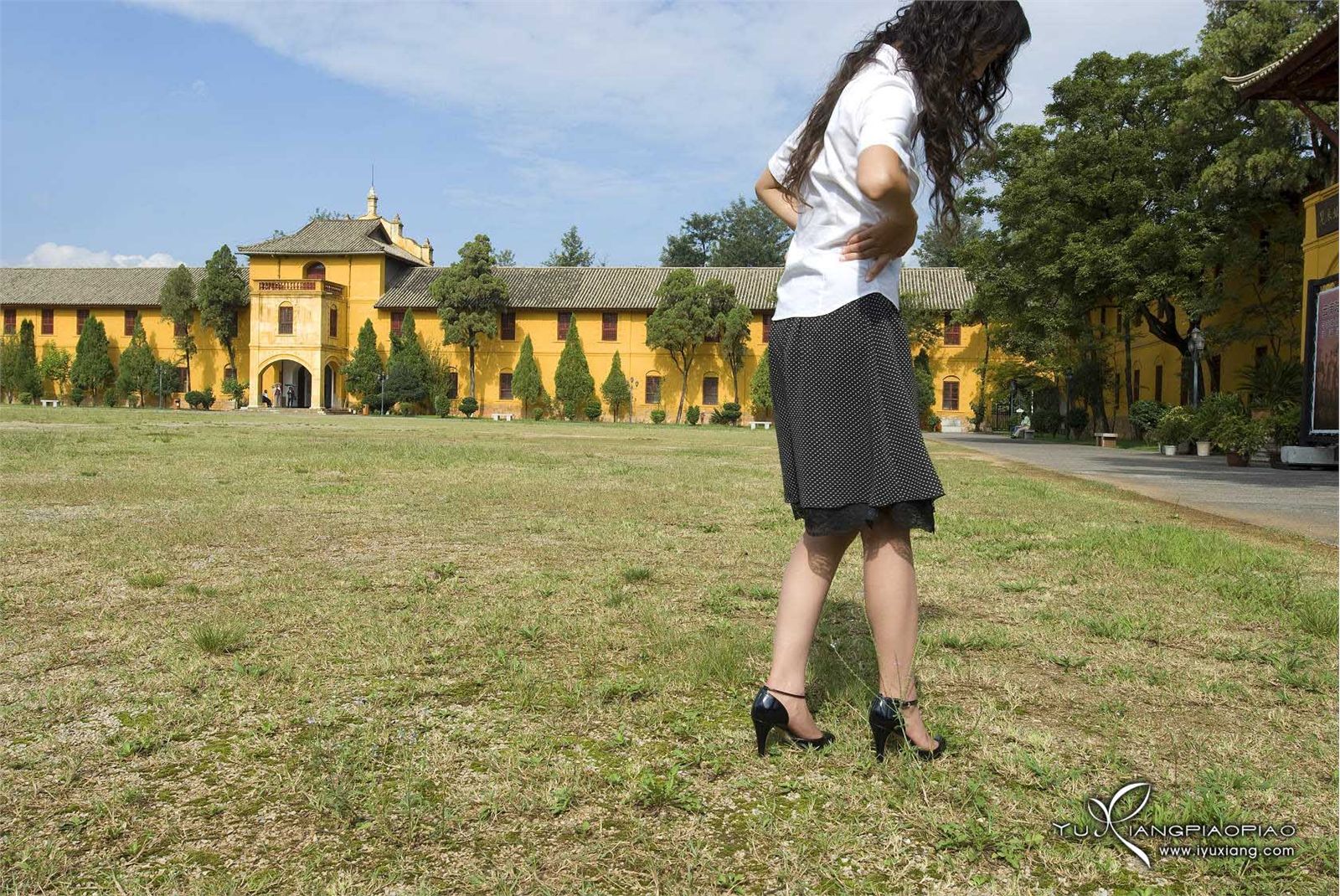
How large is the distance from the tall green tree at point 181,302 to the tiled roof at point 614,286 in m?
9.31

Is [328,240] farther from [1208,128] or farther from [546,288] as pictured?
[1208,128]

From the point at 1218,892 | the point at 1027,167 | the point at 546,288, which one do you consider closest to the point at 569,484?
the point at 1218,892

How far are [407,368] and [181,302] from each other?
41.9ft

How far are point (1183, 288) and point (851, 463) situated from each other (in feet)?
77.6

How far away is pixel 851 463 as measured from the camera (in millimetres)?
2105

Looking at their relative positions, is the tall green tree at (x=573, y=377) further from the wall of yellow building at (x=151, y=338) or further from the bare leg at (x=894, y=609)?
the bare leg at (x=894, y=609)

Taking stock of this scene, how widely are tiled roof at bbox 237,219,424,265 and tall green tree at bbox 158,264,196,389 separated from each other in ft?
9.96

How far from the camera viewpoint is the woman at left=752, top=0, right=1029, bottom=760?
2.09m

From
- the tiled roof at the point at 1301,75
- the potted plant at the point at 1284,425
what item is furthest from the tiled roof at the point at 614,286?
the tiled roof at the point at 1301,75

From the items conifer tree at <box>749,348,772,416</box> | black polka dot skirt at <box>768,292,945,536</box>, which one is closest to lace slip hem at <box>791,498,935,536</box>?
black polka dot skirt at <box>768,292,945,536</box>

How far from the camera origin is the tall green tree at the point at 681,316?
140 ft

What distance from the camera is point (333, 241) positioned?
48.5 m

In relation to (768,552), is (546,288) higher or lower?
higher

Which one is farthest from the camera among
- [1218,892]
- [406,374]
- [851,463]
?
[406,374]
